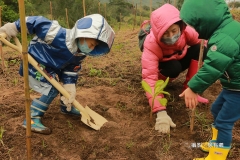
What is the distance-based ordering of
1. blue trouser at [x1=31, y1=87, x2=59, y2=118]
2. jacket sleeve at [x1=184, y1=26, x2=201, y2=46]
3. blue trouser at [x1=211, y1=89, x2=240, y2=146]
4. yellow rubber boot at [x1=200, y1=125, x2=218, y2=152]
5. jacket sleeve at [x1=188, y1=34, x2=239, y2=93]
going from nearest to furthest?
jacket sleeve at [x1=188, y1=34, x2=239, y2=93]
blue trouser at [x1=211, y1=89, x2=240, y2=146]
yellow rubber boot at [x1=200, y1=125, x2=218, y2=152]
blue trouser at [x1=31, y1=87, x2=59, y2=118]
jacket sleeve at [x1=184, y1=26, x2=201, y2=46]

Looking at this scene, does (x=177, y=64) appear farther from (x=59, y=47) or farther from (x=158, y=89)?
(x=59, y=47)

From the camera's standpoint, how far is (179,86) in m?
3.15

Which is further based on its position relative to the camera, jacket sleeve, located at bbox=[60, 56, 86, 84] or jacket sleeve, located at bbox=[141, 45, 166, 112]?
jacket sleeve, located at bbox=[141, 45, 166, 112]

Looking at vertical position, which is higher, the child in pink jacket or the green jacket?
the green jacket

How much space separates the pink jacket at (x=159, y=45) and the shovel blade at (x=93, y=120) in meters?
0.46

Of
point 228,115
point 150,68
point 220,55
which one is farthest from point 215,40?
point 150,68

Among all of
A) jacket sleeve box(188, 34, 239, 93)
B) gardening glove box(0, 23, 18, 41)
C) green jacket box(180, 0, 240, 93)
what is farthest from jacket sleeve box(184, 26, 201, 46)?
gardening glove box(0, 23, 18, 41)

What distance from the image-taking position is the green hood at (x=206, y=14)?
1.56m

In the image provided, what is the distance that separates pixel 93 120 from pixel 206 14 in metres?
1.26

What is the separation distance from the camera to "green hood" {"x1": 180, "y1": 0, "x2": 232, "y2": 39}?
1.56 m

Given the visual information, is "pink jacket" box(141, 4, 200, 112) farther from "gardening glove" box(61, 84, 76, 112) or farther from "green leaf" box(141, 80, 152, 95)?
"gardening glove" box(61, 84, 76, 112)

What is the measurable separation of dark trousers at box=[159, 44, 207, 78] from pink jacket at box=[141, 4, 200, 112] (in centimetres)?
6

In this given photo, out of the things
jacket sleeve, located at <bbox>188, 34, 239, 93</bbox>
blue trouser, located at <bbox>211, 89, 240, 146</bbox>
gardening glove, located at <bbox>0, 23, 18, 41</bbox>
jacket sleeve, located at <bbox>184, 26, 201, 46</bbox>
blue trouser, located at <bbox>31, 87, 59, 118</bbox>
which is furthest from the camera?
jacket sleeve, located at <bbox>184, 26, 201, 46</bbox>

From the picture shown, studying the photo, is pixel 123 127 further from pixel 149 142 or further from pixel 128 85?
pixel 128 85
